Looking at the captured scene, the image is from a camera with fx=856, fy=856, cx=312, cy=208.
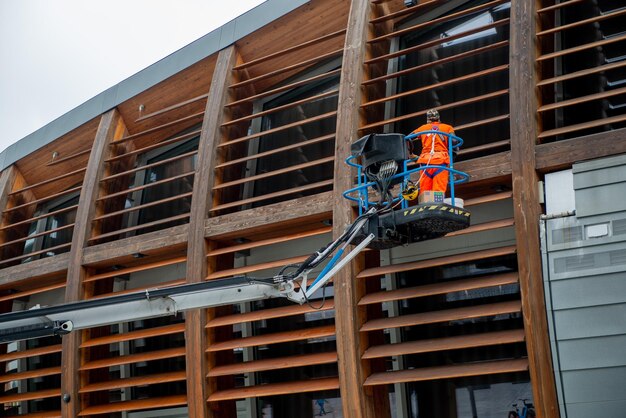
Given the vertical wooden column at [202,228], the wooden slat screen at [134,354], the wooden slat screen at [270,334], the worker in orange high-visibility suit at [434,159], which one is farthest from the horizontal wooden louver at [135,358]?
the worker in orange high-visibility suit at [434,159]

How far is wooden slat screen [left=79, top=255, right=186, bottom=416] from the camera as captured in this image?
1302 cm

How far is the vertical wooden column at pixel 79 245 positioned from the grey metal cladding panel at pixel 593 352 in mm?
7903

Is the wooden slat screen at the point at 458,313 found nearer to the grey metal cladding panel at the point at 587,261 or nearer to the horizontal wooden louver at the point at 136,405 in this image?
the grey metal cladding panel at the point at 587,261

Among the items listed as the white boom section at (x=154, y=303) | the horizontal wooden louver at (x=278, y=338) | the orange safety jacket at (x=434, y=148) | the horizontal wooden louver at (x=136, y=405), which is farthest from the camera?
the horizontal wooden louver at (x=136, y=405)

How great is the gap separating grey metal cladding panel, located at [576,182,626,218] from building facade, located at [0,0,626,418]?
404mm

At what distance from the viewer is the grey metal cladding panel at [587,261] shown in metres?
9.23

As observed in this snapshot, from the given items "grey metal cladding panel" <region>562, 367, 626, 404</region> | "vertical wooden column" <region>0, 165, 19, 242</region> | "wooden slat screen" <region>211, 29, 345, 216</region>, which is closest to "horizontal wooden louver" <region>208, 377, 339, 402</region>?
"wooden slat screen" <region>211, 29, 345, 216</region>

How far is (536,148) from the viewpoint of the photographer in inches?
393

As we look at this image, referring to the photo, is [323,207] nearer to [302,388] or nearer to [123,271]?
[302,388]

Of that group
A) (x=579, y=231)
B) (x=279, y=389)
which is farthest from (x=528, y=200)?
(x=279, y=389)

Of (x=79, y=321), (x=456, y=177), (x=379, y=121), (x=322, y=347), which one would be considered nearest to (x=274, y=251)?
(x=322, y=347)

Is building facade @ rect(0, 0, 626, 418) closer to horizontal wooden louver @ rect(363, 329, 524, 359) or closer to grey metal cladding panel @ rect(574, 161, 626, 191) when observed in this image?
horizontal wooden louver @ rect(363, 329, 524, 359)

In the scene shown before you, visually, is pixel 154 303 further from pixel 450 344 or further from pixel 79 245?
pixel 79 245

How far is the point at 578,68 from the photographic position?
11680mm
